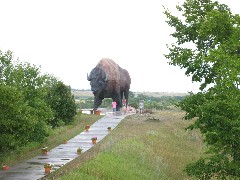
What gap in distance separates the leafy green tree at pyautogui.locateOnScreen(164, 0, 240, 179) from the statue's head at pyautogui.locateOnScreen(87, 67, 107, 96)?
71.1 feet

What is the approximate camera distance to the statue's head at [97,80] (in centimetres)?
3891

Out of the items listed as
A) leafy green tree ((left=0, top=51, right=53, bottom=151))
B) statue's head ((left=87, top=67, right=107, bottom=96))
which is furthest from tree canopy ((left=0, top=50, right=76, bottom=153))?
statue's head ((left=87, top=67, right=107, bottom=96))

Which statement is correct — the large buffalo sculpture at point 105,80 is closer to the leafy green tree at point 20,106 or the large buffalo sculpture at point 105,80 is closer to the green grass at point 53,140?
the green grass at point 53,140

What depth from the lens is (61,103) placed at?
34156mm

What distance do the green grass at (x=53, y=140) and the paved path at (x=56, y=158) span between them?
0.69 metres

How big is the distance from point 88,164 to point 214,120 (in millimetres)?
6395

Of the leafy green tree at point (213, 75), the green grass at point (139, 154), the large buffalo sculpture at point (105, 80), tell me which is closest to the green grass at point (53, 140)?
the large buffalo sculpture at point (105, 80)

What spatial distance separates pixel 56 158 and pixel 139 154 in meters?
4.42

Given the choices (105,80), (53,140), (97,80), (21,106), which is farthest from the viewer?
(97,80)

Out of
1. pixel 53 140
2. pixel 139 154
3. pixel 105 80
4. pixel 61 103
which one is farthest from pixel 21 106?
pixel 105 80

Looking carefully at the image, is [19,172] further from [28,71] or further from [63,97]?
[63,97]

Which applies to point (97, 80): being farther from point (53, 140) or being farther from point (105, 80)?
point (53, 140)

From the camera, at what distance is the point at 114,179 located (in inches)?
675

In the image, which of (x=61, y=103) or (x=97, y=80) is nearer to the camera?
(x=61, y=103)
